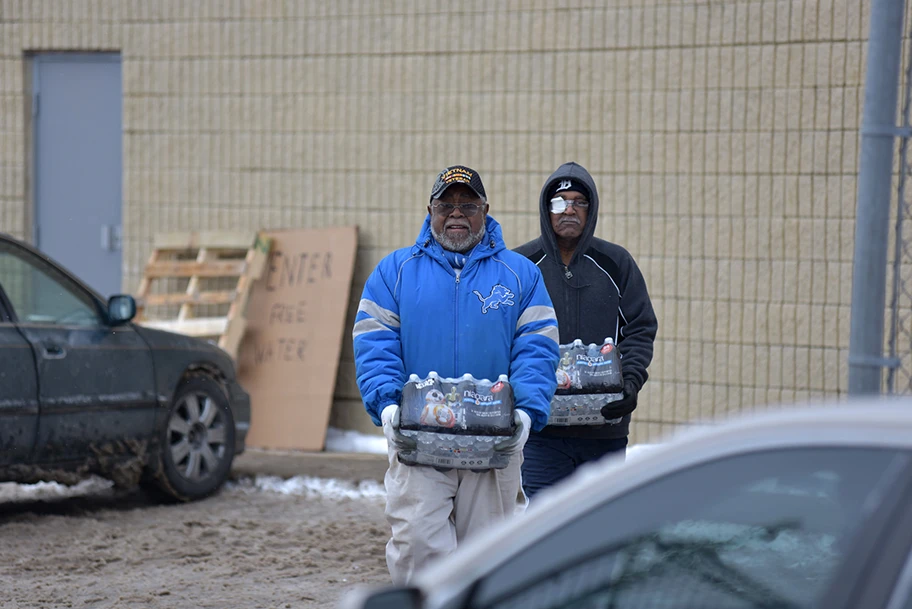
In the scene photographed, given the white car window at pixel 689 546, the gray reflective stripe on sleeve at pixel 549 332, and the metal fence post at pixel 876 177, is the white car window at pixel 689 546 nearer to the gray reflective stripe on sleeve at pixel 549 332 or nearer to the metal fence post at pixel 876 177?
the metal fence post at pixel 876 177

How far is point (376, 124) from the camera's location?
32.6 feet

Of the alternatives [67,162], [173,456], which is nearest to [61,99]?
[67,162]

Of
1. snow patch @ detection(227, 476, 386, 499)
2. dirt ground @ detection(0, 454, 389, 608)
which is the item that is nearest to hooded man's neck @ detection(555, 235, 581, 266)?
dirt ground @ detection(0, 454, 389, 608)

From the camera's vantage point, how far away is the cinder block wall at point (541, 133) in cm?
852

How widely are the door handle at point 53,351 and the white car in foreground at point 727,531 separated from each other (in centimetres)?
493

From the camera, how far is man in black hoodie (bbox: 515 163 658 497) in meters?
5.18

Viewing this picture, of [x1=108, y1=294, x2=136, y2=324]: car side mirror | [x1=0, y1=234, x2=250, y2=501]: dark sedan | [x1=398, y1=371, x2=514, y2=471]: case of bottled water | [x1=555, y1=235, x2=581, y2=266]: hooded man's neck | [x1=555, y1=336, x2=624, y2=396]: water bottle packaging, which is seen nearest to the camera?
[x1=398, y1=371, x2=514, y2=471]: case of bottled water

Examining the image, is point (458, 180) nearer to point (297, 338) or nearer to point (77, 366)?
point (77, 366)

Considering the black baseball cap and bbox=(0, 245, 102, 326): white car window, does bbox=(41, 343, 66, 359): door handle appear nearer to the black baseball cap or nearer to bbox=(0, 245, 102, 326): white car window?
bbox=(0, 245, 102, 326): white car window

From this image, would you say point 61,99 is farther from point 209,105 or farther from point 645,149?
point 645,149

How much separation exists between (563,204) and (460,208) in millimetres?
852

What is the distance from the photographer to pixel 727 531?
2482mm

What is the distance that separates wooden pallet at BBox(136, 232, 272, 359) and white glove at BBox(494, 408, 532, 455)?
5.66 m

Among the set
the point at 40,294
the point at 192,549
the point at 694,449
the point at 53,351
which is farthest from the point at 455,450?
the point at 40,294
